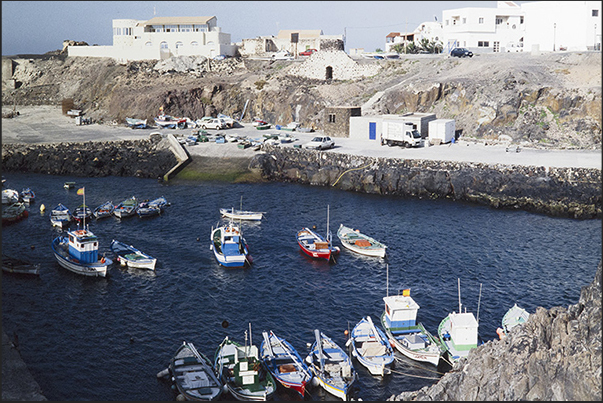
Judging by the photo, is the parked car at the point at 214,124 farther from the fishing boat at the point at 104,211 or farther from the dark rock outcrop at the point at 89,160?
the fishing boat at the point at 104,211

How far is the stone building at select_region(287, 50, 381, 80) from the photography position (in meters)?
89.6

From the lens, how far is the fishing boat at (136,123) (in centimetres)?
8306

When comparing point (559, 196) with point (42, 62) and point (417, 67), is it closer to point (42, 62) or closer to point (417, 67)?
point (417, 67)

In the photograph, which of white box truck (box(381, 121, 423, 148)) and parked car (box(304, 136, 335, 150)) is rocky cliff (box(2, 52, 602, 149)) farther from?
parked car (box(304, 136, 335, 150))

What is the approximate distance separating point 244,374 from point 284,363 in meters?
2.57

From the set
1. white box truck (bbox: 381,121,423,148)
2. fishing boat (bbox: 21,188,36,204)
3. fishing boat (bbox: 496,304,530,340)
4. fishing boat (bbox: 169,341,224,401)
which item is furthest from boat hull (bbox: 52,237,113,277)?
white box truck (bbox: 381,121,423,148)

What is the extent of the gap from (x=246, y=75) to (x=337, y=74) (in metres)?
13.9

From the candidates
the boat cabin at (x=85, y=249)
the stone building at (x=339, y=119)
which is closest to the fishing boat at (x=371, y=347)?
the boat cabin at (x=85, y=249)

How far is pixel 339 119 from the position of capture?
74.6 meters

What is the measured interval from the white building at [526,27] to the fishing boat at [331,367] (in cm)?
6433

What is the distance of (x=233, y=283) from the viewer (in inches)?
1581

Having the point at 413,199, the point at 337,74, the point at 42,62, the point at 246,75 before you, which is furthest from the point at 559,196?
the point at 42,62

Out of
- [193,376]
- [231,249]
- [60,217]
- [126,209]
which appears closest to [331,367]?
[193,376]

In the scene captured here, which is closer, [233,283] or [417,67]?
[233,283]
